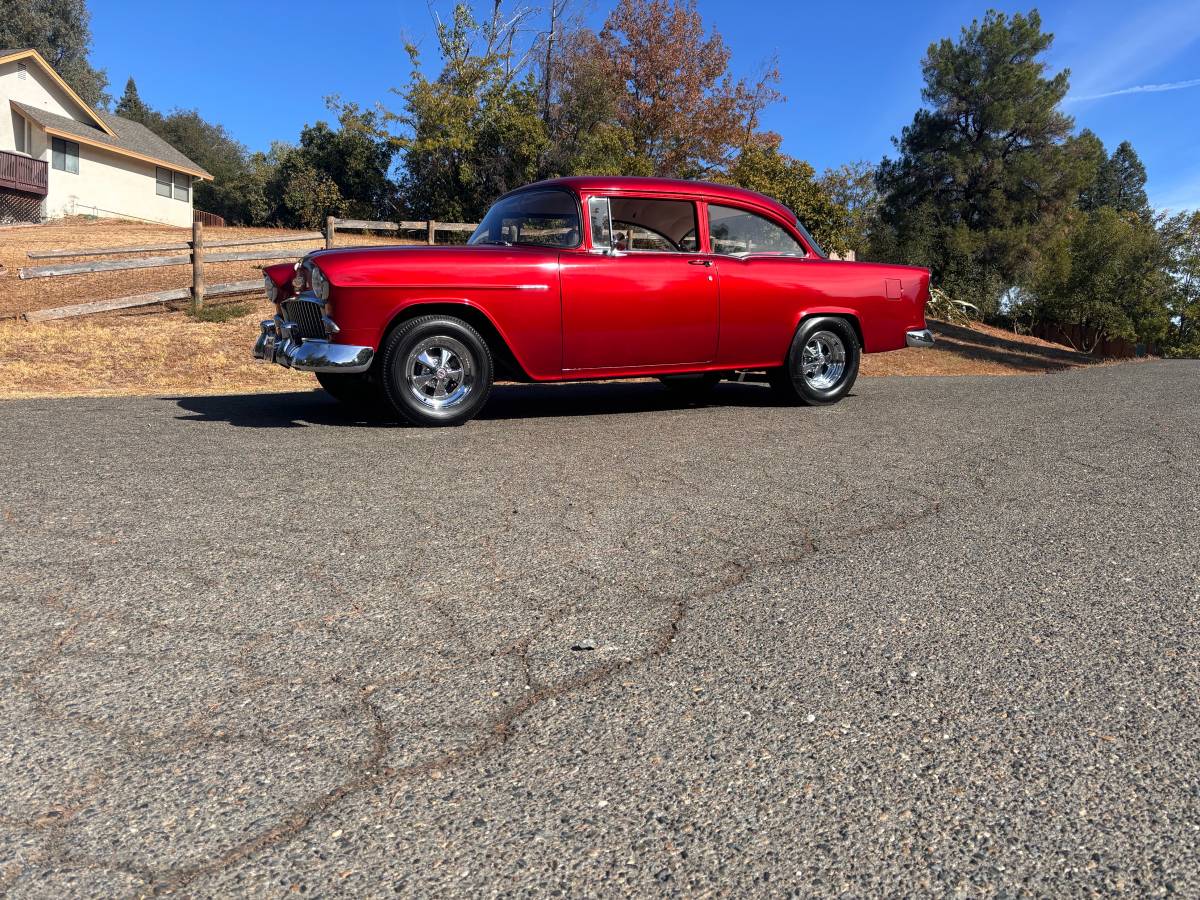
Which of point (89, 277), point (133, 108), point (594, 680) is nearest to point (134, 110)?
point (133, 108)

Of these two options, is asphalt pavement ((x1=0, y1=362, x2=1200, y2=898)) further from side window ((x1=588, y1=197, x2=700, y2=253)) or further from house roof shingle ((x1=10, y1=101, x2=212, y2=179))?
house roof shingle ((x1=10, y1=101, x2=212, y2=179))

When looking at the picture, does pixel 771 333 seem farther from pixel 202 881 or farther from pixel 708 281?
pixel 202 881

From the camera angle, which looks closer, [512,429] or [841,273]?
[512,429]

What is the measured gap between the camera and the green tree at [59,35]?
171 ft

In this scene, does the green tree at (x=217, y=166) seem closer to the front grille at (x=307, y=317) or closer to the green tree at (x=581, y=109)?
the green tree at (x=581, y=109)

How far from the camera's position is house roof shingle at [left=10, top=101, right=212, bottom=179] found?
3441 centimetres

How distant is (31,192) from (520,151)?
727 inches

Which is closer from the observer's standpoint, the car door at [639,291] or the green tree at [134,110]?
the car door at [639,291]

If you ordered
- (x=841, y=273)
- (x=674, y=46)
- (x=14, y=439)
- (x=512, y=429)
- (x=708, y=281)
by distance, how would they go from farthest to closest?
(x=674, y=46) < (x=841, y=273) < (x=708, y=281) < (x=512, y=429) < (x=14, y=439)

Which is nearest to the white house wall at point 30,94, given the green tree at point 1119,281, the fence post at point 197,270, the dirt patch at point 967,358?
the fence post at point 197,270

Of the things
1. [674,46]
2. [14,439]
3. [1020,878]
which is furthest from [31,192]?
[1020,878]

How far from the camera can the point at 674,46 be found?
3191 centimetres

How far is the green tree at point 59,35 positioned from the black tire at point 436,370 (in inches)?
2220

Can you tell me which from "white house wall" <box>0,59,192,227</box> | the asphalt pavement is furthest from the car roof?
"white house wall" <box>0,59,192,227</box>
